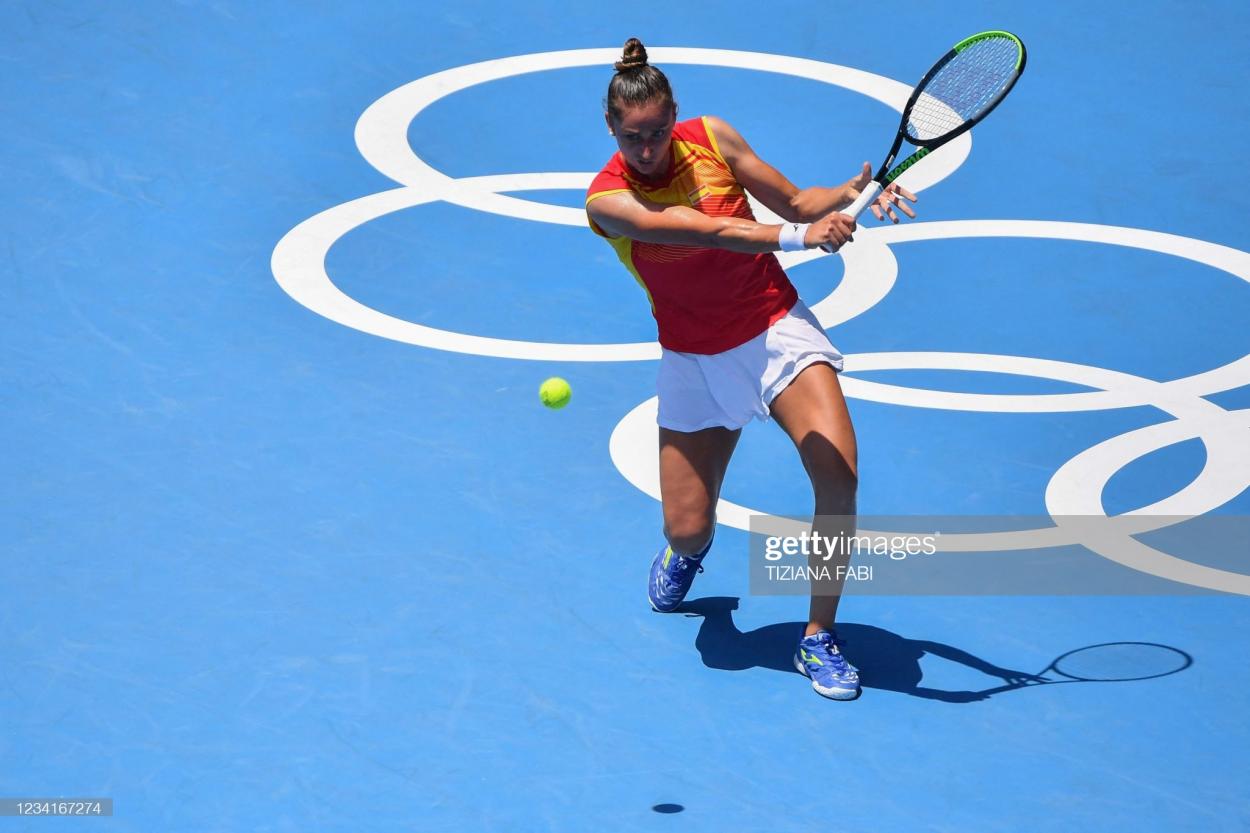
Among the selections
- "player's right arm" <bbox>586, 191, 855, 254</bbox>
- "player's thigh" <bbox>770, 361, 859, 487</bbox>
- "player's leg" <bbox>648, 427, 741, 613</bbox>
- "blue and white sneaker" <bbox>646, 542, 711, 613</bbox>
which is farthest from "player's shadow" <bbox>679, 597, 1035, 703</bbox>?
"player's right arm" <bbox>586, 191, 855, 254</bbox>

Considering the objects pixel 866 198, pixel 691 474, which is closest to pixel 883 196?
pixel 866 198

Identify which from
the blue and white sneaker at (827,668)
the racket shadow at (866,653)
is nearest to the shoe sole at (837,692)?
the blue and white sneaker at (827,668)

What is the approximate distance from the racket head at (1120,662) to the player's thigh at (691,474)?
1.53 meters

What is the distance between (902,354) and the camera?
27.5 ft

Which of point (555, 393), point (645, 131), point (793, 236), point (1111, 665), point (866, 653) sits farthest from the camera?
point (555, 393)

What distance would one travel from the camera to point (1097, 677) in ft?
19.9

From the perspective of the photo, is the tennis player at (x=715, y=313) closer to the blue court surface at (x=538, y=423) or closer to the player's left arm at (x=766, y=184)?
the player's left arm at (x=766, y=184)

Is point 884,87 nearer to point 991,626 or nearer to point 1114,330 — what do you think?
point 1114,330

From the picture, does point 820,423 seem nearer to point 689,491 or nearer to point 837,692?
point 689,491

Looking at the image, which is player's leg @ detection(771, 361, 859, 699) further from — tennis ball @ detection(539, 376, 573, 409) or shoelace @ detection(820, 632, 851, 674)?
tennis ball @ detection(539, 376, 573, 409)

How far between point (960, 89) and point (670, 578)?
89.3 inches

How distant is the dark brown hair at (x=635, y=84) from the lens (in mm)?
5562

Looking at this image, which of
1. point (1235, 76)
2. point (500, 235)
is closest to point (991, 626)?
point (500, 235)

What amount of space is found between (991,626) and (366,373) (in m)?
3.57
